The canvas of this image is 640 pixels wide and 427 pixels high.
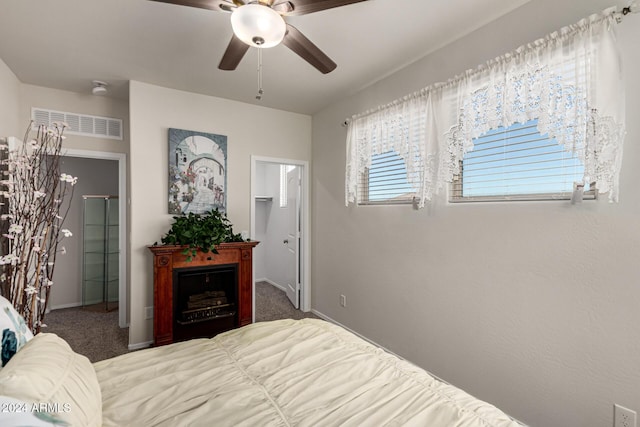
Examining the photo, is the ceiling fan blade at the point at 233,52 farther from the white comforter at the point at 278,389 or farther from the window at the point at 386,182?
the white comforter at the point at 278,389

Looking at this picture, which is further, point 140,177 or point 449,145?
point 140,177

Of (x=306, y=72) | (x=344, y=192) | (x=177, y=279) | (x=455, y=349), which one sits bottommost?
(x=455, y=349)

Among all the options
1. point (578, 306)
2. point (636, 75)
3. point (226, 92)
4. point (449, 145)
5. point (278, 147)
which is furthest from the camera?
point (278, 147)

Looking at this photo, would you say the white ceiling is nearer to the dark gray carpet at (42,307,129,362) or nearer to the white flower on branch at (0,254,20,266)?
the white flower on branch at (0,254,20,266)

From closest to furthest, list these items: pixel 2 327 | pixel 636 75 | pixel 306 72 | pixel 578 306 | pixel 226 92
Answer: pixel 2 327 → pixel 636 75 → pixel 578 306 → pixel 306 72 → pixel 226 92

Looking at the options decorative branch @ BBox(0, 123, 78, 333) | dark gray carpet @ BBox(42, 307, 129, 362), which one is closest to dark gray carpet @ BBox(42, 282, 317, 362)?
dark gray carpet @ BBox(42, 307, 129, 362)

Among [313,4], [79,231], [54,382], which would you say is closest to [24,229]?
[54,382]

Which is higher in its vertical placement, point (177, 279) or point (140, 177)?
point (140, 177)

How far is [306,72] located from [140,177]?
1.89 m

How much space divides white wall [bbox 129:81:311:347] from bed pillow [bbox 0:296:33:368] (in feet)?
6.35

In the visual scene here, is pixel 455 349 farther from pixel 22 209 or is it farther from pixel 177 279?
pixel 22 209

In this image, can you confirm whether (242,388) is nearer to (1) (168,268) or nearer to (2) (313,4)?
(2) (313,4)

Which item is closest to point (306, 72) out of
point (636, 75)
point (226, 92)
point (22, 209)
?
point (226, 92)

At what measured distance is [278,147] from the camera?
386 centimetres
